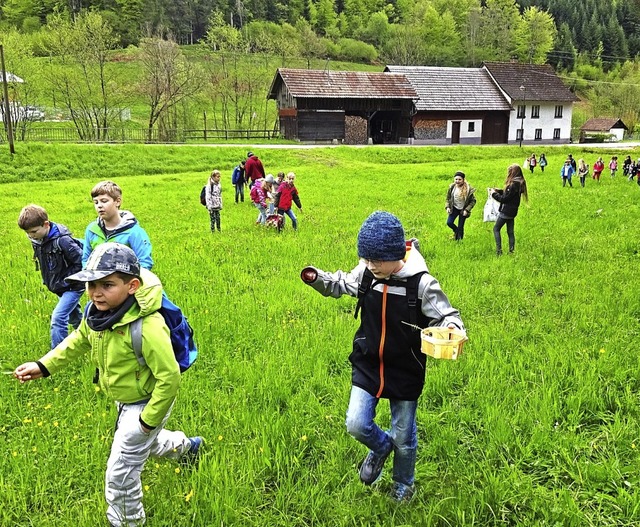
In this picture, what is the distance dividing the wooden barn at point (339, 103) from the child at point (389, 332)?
43.3m

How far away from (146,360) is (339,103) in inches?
1800

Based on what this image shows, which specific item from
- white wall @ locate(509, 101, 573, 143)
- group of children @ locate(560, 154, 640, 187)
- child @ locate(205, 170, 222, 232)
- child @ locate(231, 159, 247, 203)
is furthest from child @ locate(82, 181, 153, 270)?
white wall @ locate(509, 101, 573, 143)

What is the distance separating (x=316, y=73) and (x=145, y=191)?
1182 inches

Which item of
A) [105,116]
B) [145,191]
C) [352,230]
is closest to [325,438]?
[352,230]

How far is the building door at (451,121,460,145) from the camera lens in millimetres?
51719

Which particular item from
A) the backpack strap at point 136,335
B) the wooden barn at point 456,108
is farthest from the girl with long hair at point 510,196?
the wooden barn at point 456,108

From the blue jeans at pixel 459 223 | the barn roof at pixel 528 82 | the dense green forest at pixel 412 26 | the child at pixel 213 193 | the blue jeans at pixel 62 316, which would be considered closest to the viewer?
the blue jeans at pixel 62 316

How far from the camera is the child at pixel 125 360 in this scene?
270 centimetres

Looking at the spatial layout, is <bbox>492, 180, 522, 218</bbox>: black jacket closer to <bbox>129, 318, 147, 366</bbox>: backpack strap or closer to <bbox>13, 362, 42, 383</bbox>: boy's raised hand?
<bbox>129, 318, 147, 366</bbox>: backpack strap

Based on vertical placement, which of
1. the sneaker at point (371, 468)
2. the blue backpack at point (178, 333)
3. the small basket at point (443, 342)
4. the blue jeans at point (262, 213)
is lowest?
the sneaker at point (371, 468)

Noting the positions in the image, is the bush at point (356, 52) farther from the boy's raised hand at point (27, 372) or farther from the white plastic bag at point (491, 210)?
the boy's raised hand at point (27, 372)

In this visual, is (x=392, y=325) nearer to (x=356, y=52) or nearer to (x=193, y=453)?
(x=193, y=453)

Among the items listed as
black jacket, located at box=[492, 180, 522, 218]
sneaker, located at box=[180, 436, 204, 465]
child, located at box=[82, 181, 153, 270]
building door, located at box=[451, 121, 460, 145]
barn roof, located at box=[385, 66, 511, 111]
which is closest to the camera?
sneaker, located at box=[180, 436, 204, 465]

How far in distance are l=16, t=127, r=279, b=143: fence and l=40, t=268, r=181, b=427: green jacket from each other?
37.5 meters
